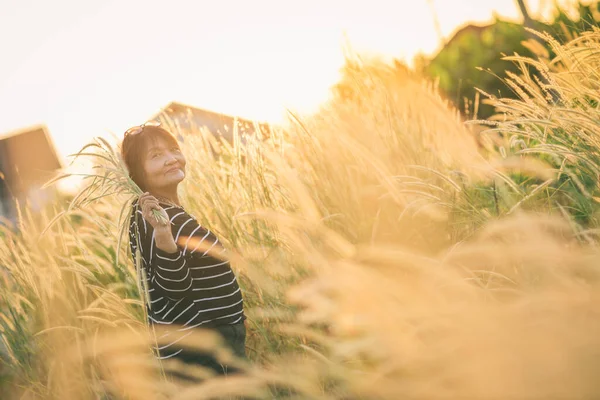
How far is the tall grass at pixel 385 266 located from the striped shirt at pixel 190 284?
0.25 feet

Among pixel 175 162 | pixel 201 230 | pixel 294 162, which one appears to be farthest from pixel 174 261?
pixel 294 162

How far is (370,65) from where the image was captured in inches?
89.4

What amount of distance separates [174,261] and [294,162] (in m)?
0.83

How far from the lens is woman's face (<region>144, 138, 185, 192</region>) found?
1.61 meters

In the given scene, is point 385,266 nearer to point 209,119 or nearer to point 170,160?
point 170,160

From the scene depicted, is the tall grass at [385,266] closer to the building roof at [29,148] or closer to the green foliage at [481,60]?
the green foliage at [481,60]

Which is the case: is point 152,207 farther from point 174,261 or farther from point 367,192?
point 367,192

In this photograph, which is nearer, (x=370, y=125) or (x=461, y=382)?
(x=461, y=382)

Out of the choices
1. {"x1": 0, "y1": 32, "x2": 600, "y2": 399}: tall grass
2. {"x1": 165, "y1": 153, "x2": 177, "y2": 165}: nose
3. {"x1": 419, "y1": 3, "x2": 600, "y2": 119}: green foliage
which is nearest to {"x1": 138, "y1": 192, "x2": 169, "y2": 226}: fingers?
{"x1": 0, "y1": 32, "x2": 600, "y2": 399}: tall grass

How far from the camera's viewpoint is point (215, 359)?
142 cm

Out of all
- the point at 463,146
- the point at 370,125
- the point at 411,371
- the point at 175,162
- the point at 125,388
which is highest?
the point at 175,162

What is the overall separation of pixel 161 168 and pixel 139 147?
125mm

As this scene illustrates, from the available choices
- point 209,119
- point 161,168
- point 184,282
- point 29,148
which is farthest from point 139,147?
point 29,148

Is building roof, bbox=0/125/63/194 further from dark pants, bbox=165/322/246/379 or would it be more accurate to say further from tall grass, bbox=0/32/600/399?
dark pants, bbox=165/322/246/379
